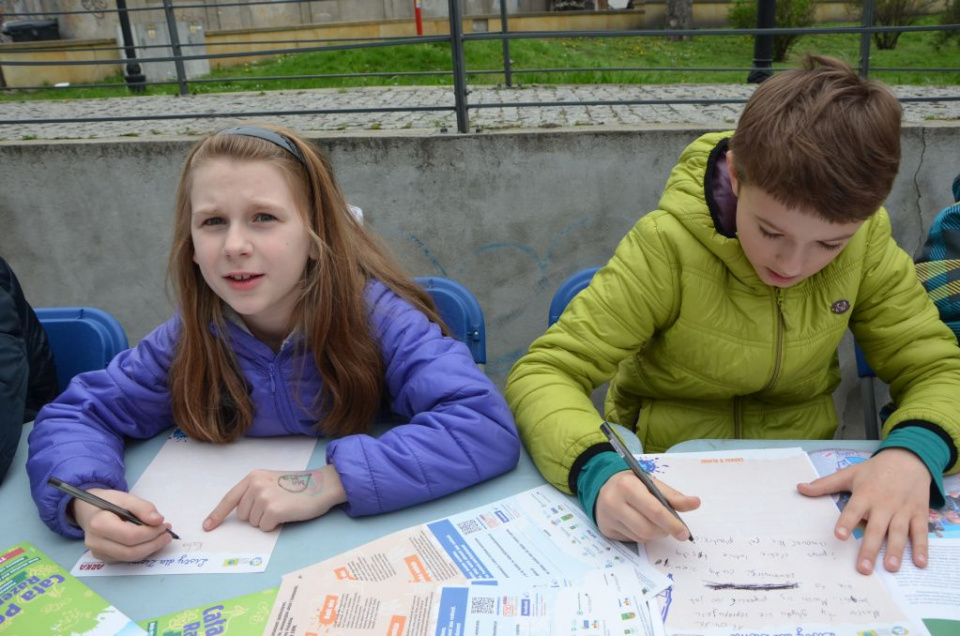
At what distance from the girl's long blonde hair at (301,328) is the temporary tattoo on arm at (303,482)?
25cm

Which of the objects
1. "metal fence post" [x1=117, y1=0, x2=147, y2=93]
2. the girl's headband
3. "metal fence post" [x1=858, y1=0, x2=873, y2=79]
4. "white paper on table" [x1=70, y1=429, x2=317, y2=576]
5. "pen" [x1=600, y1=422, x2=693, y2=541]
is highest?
"metal fence post" [x1=117, y1=0, x2=147, y2=93]

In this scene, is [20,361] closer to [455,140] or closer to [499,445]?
[499,445]

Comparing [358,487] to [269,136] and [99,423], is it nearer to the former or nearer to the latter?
[99,423]

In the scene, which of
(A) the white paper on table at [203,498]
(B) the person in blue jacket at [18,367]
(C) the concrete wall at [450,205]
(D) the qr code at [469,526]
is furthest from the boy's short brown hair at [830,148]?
(C) the concrete wall at [450,205]

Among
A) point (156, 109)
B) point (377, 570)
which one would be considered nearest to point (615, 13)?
point (156, 109)

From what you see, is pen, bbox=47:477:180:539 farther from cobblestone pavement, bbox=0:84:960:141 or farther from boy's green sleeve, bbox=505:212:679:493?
cobblestone pavement, bbox=0:84:960:141

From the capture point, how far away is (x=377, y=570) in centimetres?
121

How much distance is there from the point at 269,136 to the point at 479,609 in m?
1.12

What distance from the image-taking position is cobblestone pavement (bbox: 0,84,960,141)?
3998mm

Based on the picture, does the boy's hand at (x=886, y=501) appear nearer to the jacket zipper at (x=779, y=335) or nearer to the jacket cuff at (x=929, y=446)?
the jacket cuff at (x=929, y=446)

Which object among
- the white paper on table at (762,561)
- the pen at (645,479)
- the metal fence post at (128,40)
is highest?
the metal fence post at (128,40)

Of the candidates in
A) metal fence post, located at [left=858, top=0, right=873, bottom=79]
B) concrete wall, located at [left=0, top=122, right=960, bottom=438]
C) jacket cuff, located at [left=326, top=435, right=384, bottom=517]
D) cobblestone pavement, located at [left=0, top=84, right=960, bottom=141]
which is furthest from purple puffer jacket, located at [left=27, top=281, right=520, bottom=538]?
metal fence post, located at [left=858, top=0, right=873, bottom=79]

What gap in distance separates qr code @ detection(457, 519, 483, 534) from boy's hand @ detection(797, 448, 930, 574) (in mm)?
580

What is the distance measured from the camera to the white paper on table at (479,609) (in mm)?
1078
